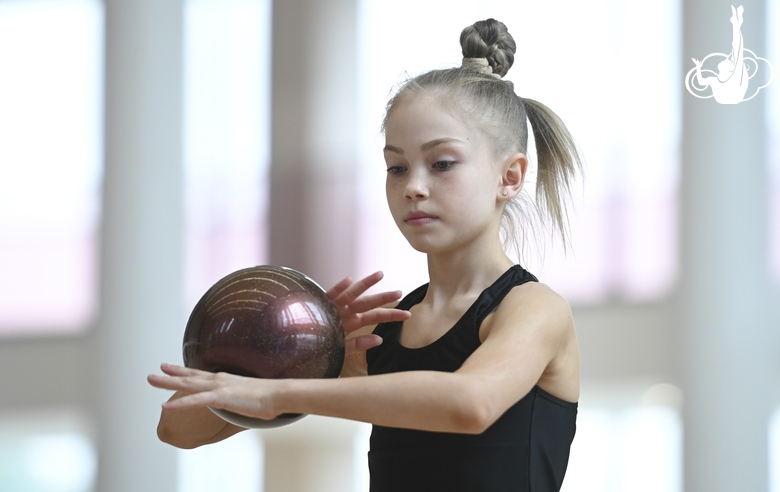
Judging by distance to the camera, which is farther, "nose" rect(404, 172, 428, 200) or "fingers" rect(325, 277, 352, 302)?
"fingers" rect(325, 277, 352, 302)

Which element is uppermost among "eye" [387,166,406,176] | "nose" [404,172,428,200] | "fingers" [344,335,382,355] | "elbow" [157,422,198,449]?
"eye" [387,166,406,176]

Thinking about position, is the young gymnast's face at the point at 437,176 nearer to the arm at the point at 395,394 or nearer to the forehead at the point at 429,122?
the forehead at the point at 429,122

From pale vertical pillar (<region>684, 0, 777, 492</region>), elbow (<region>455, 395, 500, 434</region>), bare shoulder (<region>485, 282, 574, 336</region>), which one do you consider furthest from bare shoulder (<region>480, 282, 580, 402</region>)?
pale vertical pillar (<region>684, 0, 777, 492</region>)

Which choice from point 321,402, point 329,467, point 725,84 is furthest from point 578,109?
point 321,402

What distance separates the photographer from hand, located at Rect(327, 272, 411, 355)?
1339 mm

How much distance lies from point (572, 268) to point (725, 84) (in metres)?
0.82

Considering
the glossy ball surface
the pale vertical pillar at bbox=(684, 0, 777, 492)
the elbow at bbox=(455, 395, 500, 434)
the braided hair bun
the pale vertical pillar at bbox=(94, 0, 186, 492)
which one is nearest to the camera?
the elbow at bbox=(455, 395, 500, 434)

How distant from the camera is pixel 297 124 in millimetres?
3090

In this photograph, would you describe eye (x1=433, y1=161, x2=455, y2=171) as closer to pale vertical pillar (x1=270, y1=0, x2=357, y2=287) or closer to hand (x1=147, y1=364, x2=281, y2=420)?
hand (x1=147, y1=364, x2=281, y2=420)

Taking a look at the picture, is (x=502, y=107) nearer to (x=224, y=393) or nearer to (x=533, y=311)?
(x=533, y=311)

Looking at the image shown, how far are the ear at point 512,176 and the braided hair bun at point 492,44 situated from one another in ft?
0.64

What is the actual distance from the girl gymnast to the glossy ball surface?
0.21 feet

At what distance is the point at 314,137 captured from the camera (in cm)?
308

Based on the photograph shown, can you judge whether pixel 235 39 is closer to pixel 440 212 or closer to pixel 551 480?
pixel 440 212
